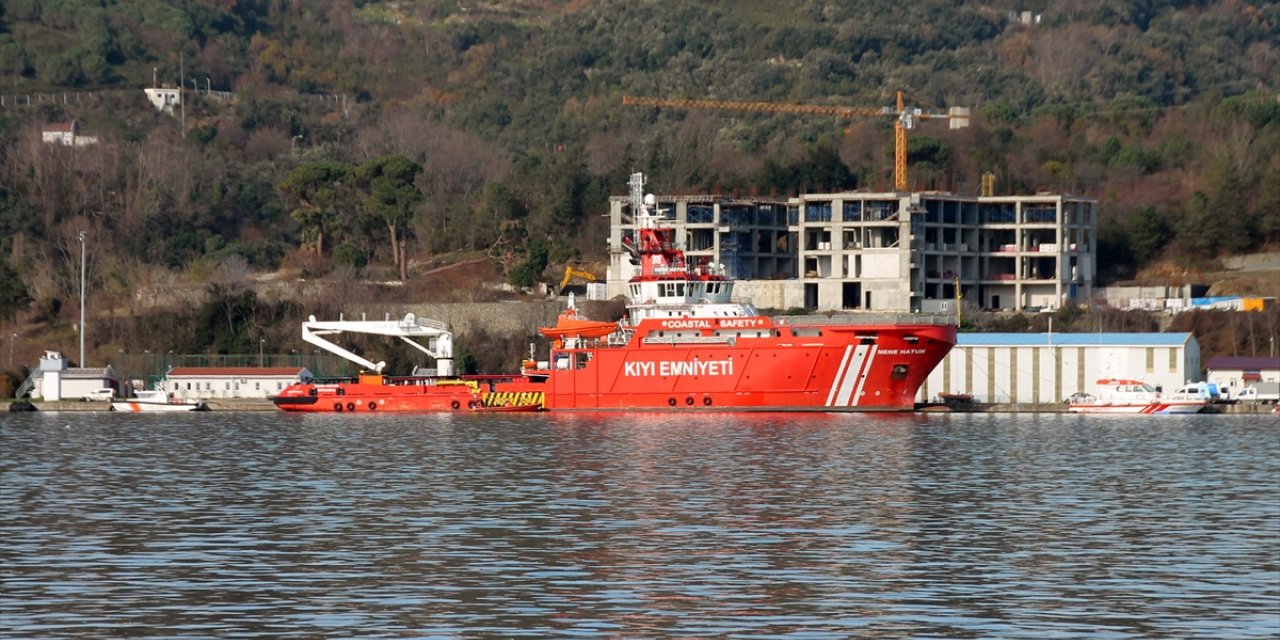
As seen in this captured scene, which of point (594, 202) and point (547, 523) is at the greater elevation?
point (594, 202)

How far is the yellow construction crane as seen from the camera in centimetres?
10575

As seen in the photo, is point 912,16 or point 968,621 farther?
point 912,16

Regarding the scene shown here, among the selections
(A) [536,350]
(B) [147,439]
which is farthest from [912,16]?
(B) [147,439]

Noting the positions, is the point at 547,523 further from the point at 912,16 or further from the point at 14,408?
the point at 912,16

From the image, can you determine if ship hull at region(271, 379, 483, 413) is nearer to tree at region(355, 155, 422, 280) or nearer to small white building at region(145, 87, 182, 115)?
tree at region(355, 155, 422, 280)

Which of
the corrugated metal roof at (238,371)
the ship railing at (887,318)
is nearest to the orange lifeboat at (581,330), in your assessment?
the corrugated metal roof at (238,371)

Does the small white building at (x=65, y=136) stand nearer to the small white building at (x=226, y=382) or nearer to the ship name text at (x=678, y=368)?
the small white building at (x=226, y=382)

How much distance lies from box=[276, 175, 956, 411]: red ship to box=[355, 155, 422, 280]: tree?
2657 cm

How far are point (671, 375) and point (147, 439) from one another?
20.9 metres

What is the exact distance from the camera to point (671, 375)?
70938 millimetres

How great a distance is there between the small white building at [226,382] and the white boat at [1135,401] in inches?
1275

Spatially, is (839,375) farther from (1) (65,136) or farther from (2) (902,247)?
(1) (65,136)

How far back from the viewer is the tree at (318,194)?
339ft

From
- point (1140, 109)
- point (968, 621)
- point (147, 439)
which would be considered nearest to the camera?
point (968, 621)
